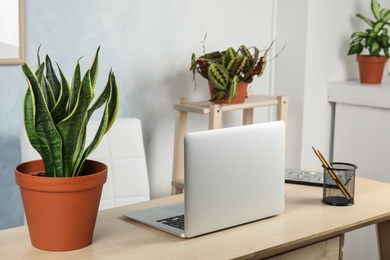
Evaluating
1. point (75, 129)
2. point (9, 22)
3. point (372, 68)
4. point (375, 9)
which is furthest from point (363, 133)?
point (75, 129)

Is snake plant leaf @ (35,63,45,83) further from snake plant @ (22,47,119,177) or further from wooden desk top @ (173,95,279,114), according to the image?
wooden desk top @ (173,95,279,114)

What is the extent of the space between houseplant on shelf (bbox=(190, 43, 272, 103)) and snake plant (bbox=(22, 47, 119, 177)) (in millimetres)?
1155

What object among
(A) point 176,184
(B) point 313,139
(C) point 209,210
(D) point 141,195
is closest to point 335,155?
(B) point 313,139

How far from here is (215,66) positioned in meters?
2.83

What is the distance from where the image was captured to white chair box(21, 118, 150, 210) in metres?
2.45

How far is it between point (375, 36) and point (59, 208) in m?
2.34

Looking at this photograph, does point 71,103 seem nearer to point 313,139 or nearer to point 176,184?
point 176,184

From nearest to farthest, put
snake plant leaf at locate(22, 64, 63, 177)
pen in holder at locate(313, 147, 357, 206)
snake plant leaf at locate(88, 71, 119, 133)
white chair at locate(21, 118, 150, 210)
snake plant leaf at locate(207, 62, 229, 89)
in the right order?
snake plant leaf at locate(22, 64, 63, 177) < snake plant leaf at locate(88, 71, 119, 133) < pen in holder at locate(313, 147, 357, 206) < white chair at locate(21, 118, 150, 210) < snake plant leaf at locate(207, 62, 229, 89)

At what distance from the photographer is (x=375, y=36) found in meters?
3.51

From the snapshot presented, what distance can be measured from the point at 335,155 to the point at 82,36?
5.13ft

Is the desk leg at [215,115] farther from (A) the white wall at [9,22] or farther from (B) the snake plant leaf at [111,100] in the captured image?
(B) the snake plant leaf at [111,100]

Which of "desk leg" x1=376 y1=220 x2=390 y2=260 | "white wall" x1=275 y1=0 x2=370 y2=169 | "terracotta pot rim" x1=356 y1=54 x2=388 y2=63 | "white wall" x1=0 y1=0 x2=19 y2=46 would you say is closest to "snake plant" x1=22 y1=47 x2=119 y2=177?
"white wall" x1=0 y1=0 x2=19 y2=46

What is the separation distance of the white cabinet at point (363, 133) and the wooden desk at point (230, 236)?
4.34ft

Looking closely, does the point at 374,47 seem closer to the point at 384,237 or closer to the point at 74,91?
the point at 384,237
